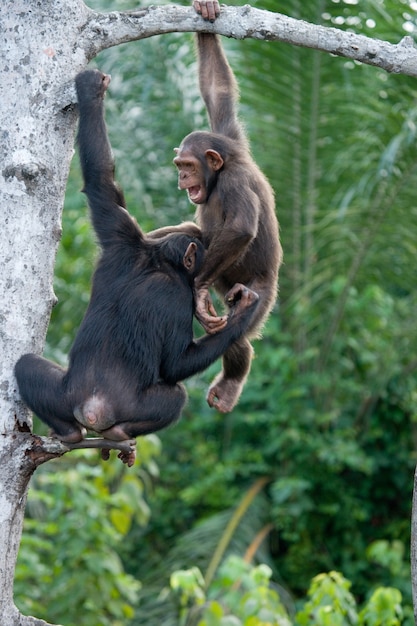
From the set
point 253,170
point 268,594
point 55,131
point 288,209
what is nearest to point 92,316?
point 55,131

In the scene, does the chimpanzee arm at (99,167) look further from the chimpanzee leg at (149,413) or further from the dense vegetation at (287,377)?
the dense vegetation at (287,377)

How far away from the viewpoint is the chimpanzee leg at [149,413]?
381cm

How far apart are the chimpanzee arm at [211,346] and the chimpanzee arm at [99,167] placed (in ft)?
1.74

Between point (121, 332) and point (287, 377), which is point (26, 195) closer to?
point (121, 332)

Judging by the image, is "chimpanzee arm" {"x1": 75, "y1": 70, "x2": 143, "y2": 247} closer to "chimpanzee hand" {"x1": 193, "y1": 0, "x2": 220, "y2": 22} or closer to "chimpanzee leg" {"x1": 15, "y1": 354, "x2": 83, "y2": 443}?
"chimpanzee hand" {"x1": 193, "y1": 0, "x2": 220, "y2": 22}

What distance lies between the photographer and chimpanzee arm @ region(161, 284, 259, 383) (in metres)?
4.01

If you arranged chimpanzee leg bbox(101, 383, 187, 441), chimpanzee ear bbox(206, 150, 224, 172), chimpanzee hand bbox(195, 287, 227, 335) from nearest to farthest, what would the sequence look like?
1. chimpanzee leg bbox(101, 383, 187, 441)
2. chimpanzee hand bbox(195, 287, 227, 335)
3. chimpanzee ear bbox(206, 150, 224, 172)

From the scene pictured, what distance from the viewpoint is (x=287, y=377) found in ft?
29.8

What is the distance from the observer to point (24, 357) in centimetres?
359

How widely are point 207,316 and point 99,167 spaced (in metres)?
0.78

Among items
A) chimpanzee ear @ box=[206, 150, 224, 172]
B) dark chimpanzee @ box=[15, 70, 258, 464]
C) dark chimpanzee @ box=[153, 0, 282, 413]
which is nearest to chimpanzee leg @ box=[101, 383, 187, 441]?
dark chimpanzee @ box=[15, 70, 258, 464]

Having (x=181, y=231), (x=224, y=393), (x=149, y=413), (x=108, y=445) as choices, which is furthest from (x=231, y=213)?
(x=108, y=445)

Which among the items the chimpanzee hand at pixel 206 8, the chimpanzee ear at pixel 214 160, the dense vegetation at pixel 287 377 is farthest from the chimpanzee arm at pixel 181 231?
the dense vegetation at pixel 287 377

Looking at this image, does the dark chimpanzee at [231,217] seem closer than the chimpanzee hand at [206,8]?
No
